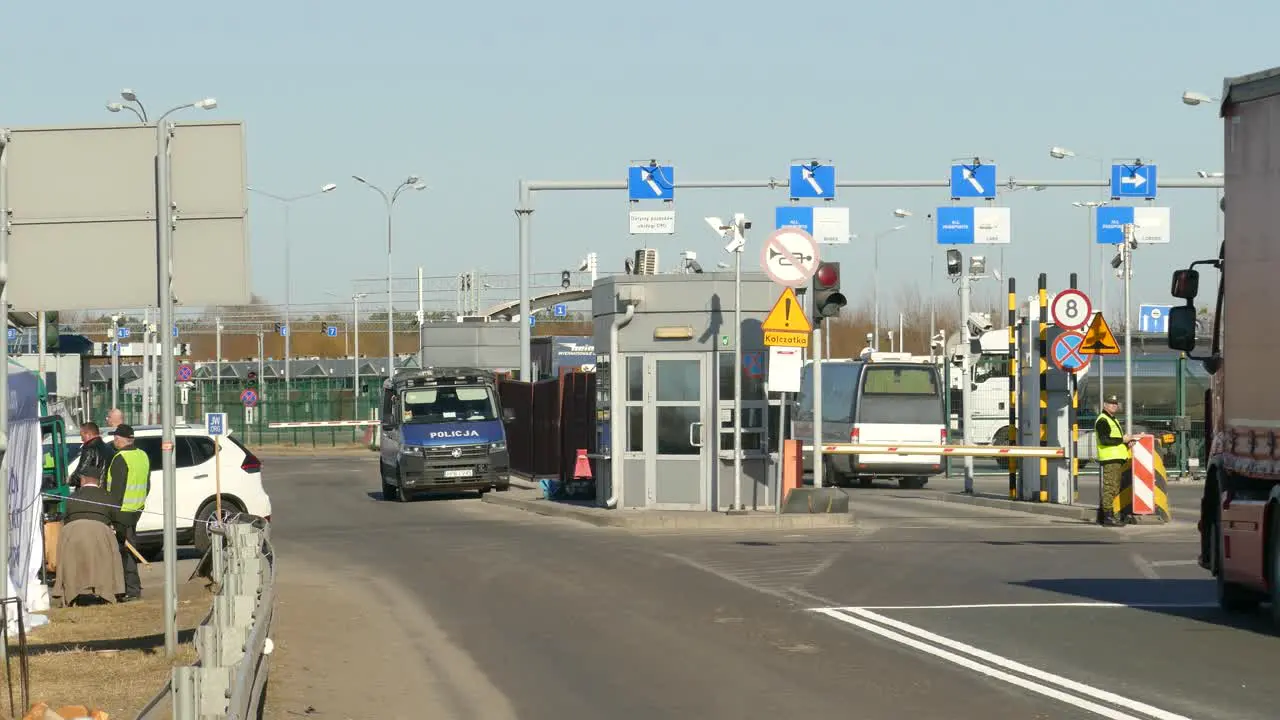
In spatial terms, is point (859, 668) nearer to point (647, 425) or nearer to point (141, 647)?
point (141, 647)

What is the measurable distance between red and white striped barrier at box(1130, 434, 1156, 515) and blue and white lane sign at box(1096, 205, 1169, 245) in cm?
1525

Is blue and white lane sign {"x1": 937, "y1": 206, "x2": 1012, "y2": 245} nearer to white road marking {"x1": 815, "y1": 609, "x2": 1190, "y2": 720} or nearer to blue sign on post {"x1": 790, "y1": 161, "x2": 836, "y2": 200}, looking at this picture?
blue sign on post {"x1": 790, "y1": 161, "x2": 836, "y2": 200}

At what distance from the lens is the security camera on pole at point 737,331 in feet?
84.6

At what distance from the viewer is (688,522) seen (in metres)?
24.9

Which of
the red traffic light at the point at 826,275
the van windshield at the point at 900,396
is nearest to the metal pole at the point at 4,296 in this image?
the red traffic light at the point at 826,275

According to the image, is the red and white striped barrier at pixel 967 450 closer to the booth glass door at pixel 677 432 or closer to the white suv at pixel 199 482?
the booth glass door at pixel 677 432

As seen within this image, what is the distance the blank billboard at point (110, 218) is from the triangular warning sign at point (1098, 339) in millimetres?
17303

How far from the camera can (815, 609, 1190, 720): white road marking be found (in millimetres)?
9750

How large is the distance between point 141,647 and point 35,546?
12.1 feet

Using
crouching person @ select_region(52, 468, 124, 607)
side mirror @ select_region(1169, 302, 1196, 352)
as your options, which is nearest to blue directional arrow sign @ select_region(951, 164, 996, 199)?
side mirror @ select_region(1169, 302, 1196, 352)

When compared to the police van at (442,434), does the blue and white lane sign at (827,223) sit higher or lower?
higher

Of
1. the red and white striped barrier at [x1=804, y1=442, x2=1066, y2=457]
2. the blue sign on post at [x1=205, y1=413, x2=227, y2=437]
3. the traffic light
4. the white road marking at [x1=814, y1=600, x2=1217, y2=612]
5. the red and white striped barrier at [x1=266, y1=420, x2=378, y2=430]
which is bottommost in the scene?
the red and white striped barrier at [x1=266, y1=420, x2=378, y2=430]

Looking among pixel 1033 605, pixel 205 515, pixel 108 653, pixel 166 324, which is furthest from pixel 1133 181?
pixel 166 324

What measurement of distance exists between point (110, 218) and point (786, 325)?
44.8 feet
